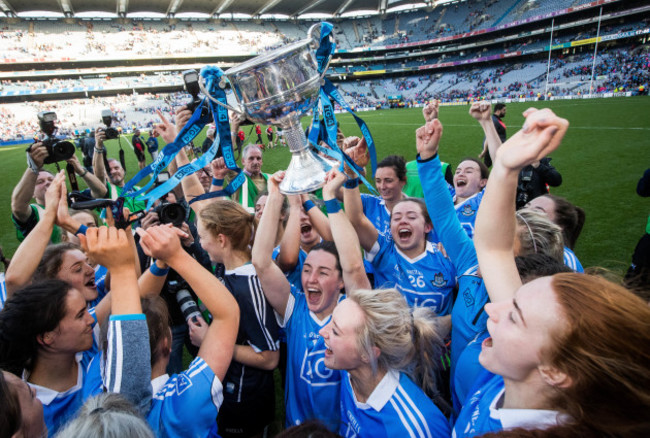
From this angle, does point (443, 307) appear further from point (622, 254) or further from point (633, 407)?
point (622, 254)

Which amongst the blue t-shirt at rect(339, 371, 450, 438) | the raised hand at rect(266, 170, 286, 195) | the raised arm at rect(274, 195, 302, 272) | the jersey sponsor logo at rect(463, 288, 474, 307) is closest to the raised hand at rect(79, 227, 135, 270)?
the raised hand at rect(266, 170, 286, 195)

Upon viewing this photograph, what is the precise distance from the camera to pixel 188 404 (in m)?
1.39

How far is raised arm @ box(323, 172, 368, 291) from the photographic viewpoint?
5.97ft

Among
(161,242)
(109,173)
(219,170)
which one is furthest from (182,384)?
(109,173)

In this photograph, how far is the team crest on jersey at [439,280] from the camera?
8.25 feet

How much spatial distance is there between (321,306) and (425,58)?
2357 inches

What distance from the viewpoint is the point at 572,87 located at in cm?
3172

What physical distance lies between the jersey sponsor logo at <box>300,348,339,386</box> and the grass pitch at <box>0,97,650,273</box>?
2873 millimetres

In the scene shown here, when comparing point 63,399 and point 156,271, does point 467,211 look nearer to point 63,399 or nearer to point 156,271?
point 156,271

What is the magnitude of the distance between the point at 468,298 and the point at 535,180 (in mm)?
3203

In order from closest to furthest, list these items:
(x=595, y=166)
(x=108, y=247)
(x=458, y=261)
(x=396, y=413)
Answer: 1. (x=108, y=247)
2. (x=396, y=413)
3. (x=458, y=261)
4. (x=595, y=166)

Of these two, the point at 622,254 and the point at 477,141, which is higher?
the point at 477,141

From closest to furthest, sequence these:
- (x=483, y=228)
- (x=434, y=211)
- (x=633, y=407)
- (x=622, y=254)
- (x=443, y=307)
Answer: (x=633, y=407) < (x=483, y=228) < (x=434, y=211) < (x=443, y=307) < (x=622, y=254)

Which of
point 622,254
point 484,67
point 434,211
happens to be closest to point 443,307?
point 434,211
